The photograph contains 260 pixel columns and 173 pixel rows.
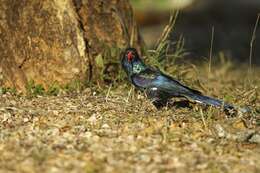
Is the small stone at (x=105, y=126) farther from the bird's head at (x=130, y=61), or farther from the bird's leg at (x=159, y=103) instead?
the bird's head at (x=130, y=61)

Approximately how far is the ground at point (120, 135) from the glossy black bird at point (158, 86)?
0.09 meters

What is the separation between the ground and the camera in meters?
3.80

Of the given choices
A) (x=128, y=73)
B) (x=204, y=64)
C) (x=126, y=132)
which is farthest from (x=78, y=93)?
(x=204, y=64)

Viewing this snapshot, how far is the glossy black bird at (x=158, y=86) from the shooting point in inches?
192

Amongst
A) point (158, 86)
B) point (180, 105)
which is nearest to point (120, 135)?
point (158, 86)

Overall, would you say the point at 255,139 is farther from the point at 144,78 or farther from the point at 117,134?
the point at 144,78

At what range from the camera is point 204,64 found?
316 inches

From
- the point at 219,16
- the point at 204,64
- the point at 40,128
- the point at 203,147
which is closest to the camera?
the point at 203,147

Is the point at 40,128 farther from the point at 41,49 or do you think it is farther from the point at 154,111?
the point at 41,49

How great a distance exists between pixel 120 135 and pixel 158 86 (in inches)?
30.9

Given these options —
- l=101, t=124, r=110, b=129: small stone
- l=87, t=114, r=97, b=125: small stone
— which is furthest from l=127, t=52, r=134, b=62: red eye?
l=101, t=124, r=110, b=129: small stone

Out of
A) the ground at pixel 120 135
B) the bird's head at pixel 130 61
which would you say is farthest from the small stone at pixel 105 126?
the bird's head at pixel 130 61

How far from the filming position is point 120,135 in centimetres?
430

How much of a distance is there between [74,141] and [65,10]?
5.92 feet
